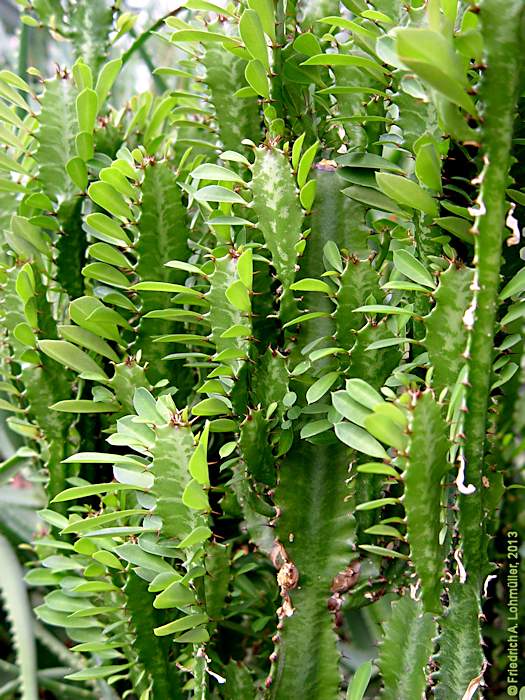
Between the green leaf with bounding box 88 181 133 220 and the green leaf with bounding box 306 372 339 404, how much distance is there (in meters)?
0.23

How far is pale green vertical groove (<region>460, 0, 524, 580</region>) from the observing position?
0.38 meters

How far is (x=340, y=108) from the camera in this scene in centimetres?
56

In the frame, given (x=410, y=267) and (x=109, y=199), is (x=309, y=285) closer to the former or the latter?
(x=410, y=267)

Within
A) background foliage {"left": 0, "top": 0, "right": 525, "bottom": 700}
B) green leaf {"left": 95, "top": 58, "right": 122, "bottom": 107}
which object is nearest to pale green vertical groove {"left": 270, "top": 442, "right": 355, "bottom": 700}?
background foliage {"left": 0, "top": 0, "right": 525, "bottom": 700}

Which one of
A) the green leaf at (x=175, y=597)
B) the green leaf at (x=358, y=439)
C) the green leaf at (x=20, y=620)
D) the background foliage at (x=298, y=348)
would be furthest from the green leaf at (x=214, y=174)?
the green leaf at (x=20, y=620)

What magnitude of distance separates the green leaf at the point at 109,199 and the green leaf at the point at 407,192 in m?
0.24

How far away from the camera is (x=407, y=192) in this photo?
45cm

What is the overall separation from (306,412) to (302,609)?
158 mm

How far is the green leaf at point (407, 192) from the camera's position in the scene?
1.45 ft

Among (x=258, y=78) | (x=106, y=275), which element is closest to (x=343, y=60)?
(x=258, y=78)

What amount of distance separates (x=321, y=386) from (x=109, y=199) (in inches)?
9.8

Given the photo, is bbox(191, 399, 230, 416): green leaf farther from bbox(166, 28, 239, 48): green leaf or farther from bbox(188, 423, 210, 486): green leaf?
bbox(166, 28, 239, 48): green leaf

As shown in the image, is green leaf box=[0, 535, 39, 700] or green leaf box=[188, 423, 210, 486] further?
green leaf box=[0, 535, 39, 700]

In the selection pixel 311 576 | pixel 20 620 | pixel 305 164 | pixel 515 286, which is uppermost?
pixel 305 164
